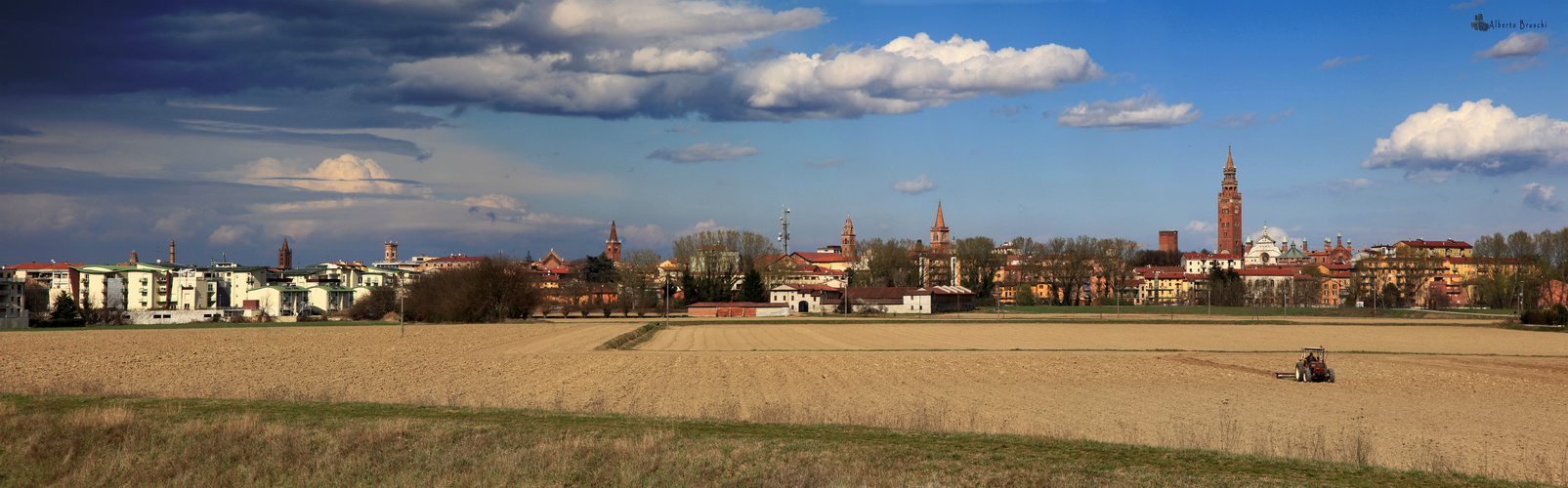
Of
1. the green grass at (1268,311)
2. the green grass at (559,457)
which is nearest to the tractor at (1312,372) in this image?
the green grass at (559,457)

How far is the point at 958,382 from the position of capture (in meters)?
29.4

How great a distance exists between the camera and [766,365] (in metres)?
34.9

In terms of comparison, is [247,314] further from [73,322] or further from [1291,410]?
[1291,410]

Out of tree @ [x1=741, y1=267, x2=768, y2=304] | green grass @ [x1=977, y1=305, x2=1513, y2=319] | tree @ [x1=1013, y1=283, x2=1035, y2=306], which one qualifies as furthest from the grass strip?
tree @ [x1=1013, y1=283, x2=1035, y2=306]

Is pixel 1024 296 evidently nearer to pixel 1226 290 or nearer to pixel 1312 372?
pixel 1226 290

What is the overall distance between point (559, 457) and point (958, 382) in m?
19.5

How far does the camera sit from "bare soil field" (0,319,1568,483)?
61.1 feet

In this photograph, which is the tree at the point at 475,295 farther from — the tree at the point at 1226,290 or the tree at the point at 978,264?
the tree at the point at 1226,290

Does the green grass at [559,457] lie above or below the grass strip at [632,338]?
above

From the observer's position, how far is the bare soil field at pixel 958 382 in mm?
18609

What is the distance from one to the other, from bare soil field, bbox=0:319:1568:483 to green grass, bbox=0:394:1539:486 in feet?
10.6

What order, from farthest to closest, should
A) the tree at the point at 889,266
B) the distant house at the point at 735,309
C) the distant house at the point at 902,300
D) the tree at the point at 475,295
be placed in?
the tree at the point at 889,266
the distant house at the point at 902,300
the distant house at the point at 735,309
the tree at the point at 475,295

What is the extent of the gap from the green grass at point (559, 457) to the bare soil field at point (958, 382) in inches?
127

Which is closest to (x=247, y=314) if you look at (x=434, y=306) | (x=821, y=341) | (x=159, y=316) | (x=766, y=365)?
(x=159, y=316)
